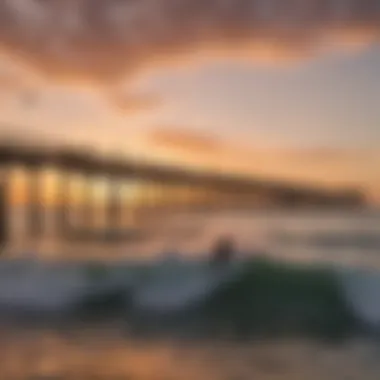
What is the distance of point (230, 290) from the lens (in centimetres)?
200

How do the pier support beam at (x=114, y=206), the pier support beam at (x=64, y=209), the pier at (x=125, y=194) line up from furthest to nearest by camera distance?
the pier support beam at (x=64, y=209) → the pier support beam at (x=114, y=206) → the pier at (x=125, y=194)

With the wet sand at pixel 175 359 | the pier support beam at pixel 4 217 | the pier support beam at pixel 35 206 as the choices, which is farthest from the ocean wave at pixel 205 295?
the pier support beam at pixel 4 217

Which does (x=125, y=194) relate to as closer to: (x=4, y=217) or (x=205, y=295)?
(x=4, y=217)

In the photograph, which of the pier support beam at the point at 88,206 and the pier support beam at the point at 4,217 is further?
the pier support beam at the point at 4,217

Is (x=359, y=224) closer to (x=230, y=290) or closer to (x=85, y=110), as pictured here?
(x=230, y=290)

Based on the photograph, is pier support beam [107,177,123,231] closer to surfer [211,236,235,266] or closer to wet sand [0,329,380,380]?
surfer [211,236,235,266]

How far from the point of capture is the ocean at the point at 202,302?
1410mm

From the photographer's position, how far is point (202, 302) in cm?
197

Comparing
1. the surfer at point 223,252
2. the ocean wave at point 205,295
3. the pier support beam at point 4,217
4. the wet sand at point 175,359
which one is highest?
the pier support beam at point 4,217

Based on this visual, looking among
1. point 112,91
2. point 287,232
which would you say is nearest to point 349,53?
point 112,91

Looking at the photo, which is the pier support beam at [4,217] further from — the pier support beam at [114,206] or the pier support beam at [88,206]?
the pier support beam at [114,206]

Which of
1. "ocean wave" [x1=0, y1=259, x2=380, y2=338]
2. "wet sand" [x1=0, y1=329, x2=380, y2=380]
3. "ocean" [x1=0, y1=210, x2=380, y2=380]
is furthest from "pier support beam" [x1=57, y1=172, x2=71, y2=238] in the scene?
"wet sand" [x1=0, y1=329, x2=380, y2=380]

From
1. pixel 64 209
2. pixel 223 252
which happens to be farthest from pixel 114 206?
pixel 223 252

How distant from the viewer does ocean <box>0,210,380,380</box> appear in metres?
Result: 1.41
